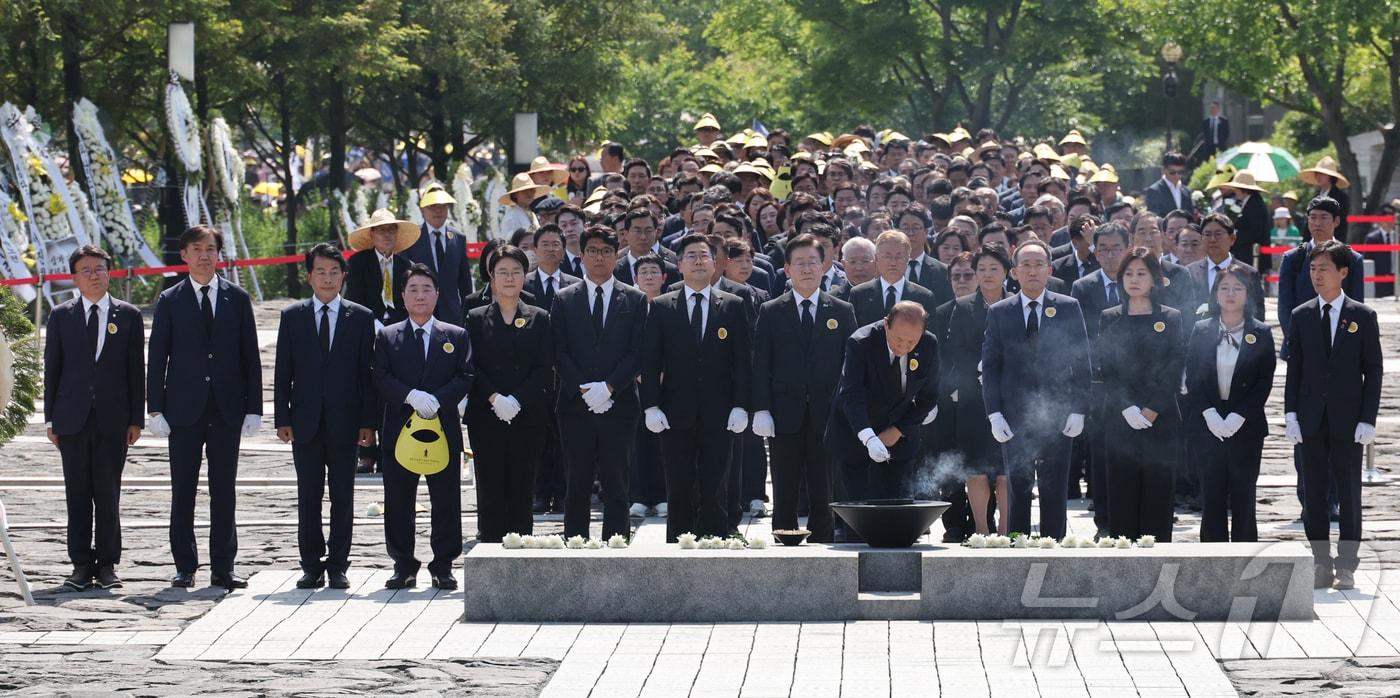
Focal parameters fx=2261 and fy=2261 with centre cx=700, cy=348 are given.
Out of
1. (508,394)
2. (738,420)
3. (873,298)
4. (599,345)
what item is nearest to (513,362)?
(508,394)

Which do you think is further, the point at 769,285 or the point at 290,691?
the point at 769,285

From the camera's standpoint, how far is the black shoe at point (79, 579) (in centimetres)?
1238

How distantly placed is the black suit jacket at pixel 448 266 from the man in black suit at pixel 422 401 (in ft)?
11.7

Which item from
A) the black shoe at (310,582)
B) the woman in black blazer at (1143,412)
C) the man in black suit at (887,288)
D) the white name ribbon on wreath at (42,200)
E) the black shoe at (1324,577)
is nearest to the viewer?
the black shoe at (1324,577)

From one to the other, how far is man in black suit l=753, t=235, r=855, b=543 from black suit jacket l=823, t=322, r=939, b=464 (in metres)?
0.52

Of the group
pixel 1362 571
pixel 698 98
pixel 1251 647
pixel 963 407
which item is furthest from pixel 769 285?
pixel 698 98

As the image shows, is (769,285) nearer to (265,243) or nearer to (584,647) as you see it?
(584,647)

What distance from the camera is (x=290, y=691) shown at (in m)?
9.61

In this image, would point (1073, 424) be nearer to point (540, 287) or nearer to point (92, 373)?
point (540, 287)

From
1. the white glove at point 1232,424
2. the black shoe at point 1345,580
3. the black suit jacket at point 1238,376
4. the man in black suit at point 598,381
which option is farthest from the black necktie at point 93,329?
the black shoe at point 1345,580

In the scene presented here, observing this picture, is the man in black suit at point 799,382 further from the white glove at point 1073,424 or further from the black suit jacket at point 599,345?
the white glove at point 1073,424

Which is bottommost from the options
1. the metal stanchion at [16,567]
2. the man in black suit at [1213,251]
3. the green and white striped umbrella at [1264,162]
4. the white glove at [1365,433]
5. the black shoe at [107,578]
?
the black shoe at [107,578]

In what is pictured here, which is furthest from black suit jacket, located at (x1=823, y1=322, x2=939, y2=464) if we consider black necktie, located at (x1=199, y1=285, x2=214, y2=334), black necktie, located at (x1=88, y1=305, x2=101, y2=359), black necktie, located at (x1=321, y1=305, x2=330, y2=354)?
black necktie, located at (x1=88, y1=305, x2=101, y2=359)

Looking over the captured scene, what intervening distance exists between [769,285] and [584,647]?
18.7 ft
